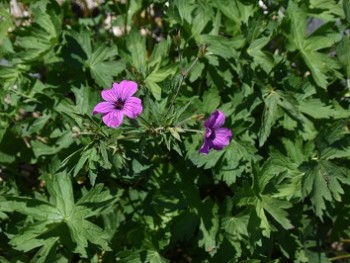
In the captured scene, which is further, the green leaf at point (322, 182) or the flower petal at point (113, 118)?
the green leaf at point (322, 182)

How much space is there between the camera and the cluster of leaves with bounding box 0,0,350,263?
111 inches

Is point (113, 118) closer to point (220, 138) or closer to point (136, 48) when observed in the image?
point (220, 138)

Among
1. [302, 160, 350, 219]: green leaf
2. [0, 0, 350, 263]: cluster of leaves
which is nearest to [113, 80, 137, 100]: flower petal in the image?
[0, 0, 350, 263]: cluster of leaves

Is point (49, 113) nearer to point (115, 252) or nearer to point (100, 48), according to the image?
point (100, 48)

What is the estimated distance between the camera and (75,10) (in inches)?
169

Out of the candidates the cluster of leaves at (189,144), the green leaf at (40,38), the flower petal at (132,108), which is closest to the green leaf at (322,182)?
the cluster of leaves at (189,144)

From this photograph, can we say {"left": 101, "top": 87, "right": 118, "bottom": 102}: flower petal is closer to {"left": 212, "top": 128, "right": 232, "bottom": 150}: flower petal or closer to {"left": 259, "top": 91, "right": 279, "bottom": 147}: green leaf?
{"left": 212, "top": 128, "right": 232, "bottom": 150}: flower petal

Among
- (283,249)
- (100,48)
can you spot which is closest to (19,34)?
(100,48)

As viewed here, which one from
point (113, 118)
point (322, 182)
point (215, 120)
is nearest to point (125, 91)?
point (113, 118)

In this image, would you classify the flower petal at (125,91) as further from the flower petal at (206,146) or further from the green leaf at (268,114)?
the green leaf at (268,114)

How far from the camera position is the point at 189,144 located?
3084 millimetres

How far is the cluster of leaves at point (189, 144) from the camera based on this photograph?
Result: 282 cm

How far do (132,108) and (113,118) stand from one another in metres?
0.11

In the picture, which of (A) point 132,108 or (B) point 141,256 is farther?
(B) point 141,256
